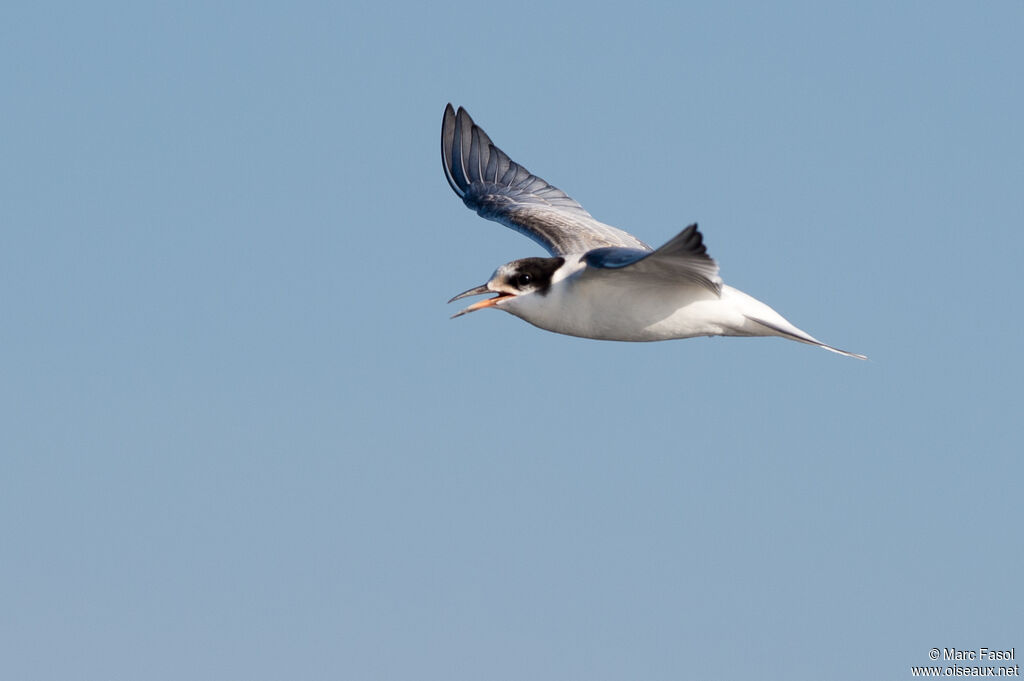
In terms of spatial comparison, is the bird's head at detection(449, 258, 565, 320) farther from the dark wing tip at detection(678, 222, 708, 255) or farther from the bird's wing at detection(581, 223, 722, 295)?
the dark wing tip at detection(678, 222, 708, 255)

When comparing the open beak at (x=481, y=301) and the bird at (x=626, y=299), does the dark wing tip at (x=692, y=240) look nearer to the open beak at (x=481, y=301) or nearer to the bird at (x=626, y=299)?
the bird at (x=626, y=299)

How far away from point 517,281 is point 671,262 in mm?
2160

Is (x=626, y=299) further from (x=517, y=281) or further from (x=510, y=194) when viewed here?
(x=510, y=194)

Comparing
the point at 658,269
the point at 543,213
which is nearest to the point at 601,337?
the point at 658,269

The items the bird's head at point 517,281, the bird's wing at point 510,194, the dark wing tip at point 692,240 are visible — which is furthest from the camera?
the bird's wing at point 510,194

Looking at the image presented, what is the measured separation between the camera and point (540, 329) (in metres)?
15.0

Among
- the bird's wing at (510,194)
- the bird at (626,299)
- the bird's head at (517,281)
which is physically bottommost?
Result: the bird at (626,299)

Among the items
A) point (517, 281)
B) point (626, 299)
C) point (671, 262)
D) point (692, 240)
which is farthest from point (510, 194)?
point (692, 240)

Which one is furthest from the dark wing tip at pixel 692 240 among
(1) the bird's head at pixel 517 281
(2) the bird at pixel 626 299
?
(1) the bird's head at pixel 517 281

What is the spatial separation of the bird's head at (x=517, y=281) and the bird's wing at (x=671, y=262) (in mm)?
512

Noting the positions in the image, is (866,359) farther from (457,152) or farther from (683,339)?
(457,152)

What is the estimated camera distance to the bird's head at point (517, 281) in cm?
1468

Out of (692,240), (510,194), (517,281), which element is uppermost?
(510,194)

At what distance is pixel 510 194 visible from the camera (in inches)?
766
